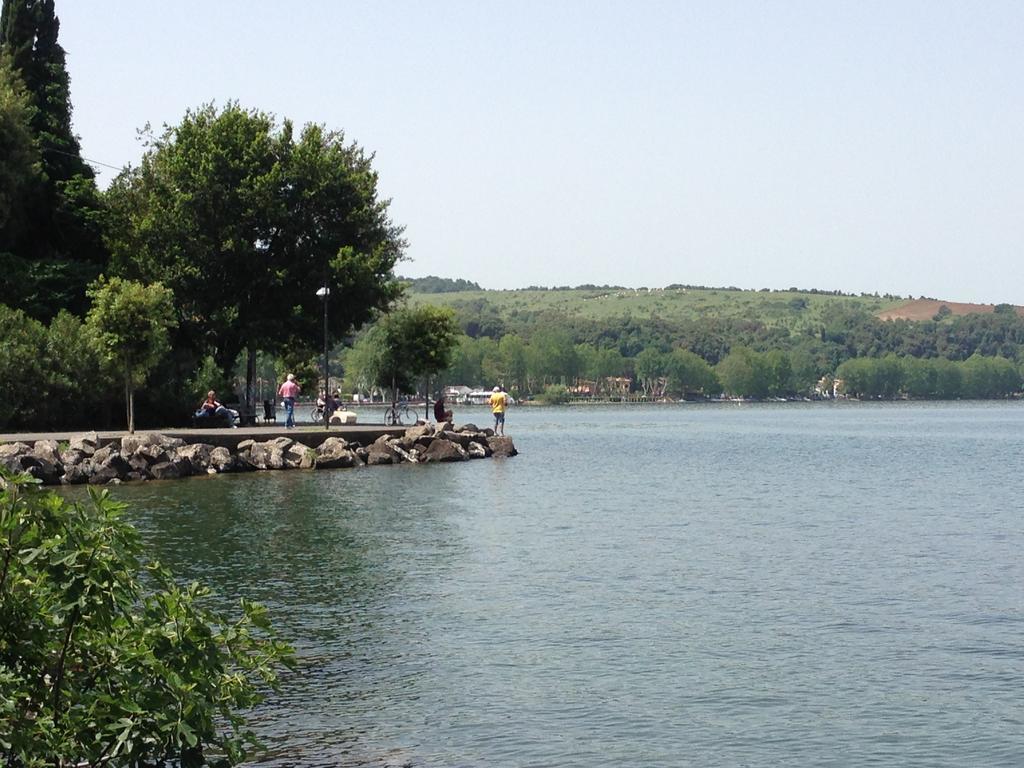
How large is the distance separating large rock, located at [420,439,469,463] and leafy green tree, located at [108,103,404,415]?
7394 millimetres

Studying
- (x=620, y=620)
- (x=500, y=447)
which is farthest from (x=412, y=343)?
(x=620, y=620)

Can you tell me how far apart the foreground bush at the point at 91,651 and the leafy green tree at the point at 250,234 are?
4407 centimetres

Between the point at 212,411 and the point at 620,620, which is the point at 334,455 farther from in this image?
the point at 620,620

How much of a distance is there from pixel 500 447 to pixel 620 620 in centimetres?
3803

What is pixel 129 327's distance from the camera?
42875mm

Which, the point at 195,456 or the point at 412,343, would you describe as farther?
the point at 412,343

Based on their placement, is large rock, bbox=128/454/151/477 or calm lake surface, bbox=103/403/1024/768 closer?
calm lake surface, bbox=103/403/1024/768

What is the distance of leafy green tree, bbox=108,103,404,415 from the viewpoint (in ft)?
173

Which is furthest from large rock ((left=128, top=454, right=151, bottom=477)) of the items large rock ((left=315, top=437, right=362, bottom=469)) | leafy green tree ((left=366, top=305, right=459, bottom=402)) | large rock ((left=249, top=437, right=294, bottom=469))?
leafy green tree ((left=366, top=305, right=459, bottom=402))

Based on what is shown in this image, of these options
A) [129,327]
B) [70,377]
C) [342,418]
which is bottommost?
[342,418]

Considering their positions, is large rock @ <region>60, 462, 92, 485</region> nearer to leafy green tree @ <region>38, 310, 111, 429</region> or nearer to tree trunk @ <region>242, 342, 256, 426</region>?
leafy green tree @ <region>38, 310, 111, 429</region>

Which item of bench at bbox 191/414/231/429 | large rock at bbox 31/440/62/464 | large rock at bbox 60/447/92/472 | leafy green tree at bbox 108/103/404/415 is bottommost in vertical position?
large rock at bbox 60/447/92/472

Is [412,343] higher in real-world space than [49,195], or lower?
lower

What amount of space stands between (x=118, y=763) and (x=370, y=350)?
198ft
